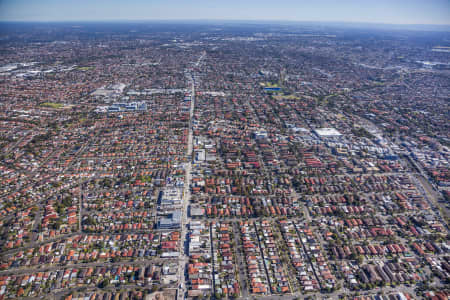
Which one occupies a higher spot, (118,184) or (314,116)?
(314,116)

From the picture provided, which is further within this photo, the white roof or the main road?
the white roof

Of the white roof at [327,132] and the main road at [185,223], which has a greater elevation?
the white roof at [327,132]

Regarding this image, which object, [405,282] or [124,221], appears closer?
[405,282]

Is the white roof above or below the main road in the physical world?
above

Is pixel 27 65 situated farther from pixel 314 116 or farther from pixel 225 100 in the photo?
pixel 314 116

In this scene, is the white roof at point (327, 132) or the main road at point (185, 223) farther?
the white roof at point (327, 132)

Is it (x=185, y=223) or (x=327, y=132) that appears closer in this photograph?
(x=185, y=223)

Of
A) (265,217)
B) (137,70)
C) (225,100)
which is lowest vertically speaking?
(265,217)

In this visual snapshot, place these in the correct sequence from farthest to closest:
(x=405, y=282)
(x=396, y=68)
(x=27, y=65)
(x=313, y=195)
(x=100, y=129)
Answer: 1. (x=396, y=68)
2. (x=27, y=65)
3. (x=100, y=129)
4. (x=313, y=195)
5. (x=405, y=282)

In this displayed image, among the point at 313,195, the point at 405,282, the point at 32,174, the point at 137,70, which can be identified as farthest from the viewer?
the point at 137,70

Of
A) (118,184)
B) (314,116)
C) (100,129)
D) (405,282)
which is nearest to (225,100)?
(314,116)

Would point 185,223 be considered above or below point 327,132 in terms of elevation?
below
